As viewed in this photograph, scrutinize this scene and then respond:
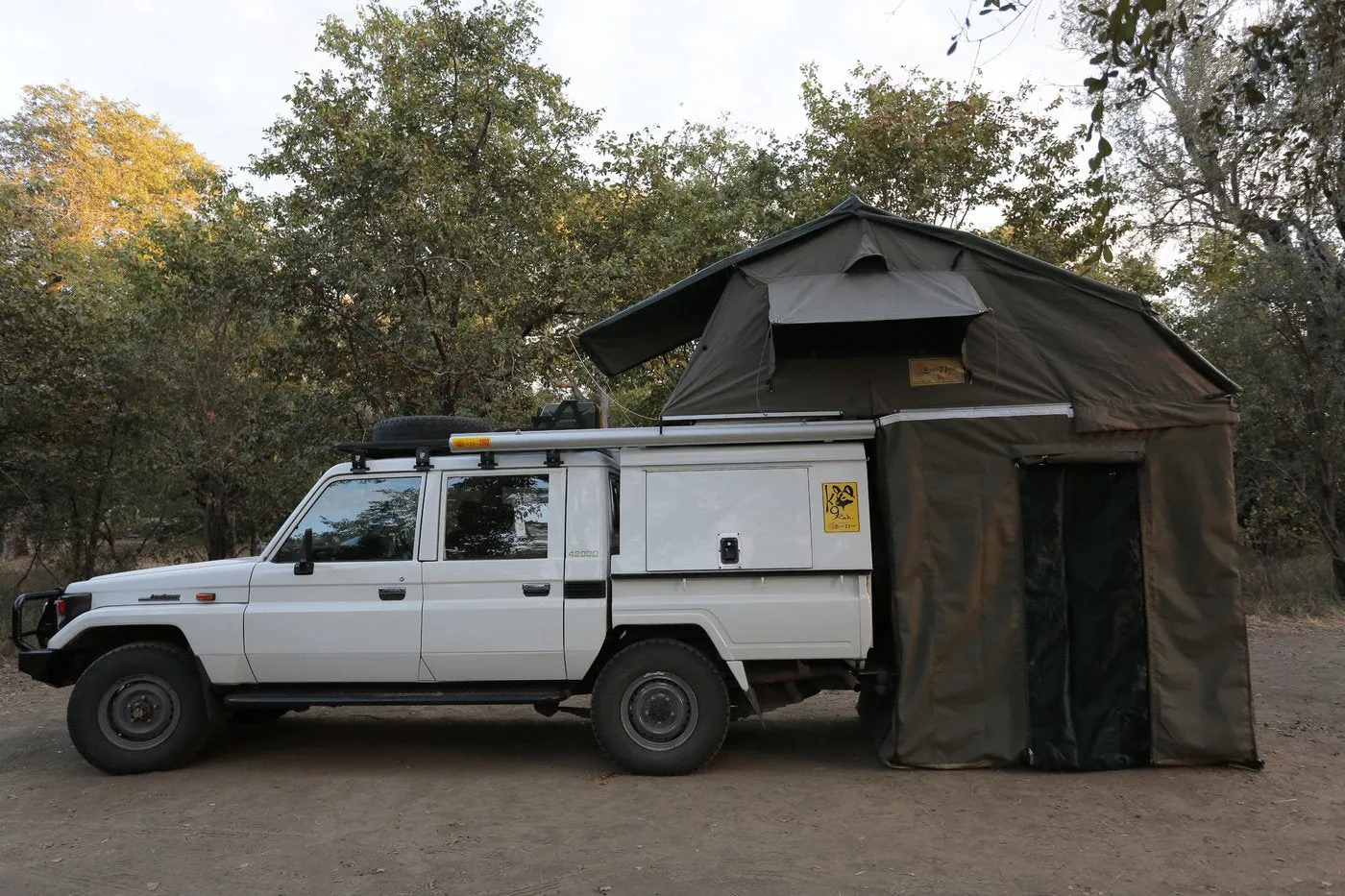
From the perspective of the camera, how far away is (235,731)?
7.25 meters

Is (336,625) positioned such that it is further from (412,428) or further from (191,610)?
(412,428)

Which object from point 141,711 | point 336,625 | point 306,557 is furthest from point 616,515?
point 141,711

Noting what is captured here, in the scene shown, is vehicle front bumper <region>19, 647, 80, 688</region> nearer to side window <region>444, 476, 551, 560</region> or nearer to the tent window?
side window <region>444, 476, 551, 560</region>

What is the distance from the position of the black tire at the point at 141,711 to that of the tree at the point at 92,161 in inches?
990

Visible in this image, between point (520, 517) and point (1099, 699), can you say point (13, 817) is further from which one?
point (1099, 699)

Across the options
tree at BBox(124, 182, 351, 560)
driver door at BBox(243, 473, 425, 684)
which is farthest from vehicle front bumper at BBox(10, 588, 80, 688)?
tree at BBox(124, 182, 351, 560)

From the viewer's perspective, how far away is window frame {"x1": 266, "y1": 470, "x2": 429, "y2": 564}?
6.15 meters

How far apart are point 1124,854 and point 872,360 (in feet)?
10.4

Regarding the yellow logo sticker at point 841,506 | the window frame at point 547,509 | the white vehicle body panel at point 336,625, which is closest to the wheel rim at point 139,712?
the white vehicle body panel at point 336,625

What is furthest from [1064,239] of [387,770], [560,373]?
[387,770]

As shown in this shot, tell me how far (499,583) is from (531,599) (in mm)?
243

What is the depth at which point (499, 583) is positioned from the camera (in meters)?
6.03

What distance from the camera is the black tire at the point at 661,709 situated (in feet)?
19.2

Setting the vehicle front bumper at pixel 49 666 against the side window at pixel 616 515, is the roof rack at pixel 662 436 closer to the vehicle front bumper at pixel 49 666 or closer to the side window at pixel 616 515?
the side window at pixel 616 515
